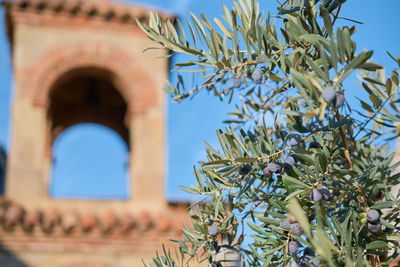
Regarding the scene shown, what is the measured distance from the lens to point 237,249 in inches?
62.0

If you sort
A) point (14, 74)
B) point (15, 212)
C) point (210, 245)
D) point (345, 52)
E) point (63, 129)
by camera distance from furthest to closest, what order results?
1. point (63, 129)
2. point (14, 74)
3. point (15, 212)
4. point (210, 245)
5. point (345, 52)

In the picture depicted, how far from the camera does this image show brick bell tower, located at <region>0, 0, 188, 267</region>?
26.8ft

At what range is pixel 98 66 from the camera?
9.80m

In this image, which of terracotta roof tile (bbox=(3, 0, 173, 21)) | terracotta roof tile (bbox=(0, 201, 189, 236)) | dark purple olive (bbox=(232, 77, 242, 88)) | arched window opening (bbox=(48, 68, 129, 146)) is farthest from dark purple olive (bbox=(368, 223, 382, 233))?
arched window opening (bbox=(48, 68, 129, 146))

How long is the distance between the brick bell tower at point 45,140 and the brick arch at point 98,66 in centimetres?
2

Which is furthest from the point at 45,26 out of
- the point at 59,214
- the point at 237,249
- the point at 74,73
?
the point at 237,249

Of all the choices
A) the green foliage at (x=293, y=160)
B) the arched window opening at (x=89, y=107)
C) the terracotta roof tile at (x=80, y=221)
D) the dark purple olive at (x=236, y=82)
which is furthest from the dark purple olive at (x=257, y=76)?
the arched window opening at (x=89, y=107)

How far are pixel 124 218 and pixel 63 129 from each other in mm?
5300

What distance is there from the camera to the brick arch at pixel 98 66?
9.45 m

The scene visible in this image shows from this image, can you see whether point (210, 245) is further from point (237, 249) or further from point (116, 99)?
point (116, 99)

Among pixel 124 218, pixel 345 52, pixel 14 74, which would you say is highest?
pixel 14 74

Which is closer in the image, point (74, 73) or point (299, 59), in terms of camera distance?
point (299, 59)

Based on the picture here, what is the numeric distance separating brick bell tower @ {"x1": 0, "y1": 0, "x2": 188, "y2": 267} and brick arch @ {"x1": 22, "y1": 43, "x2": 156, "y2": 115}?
2 cm

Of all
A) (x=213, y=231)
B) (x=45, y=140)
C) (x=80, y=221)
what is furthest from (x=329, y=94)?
(x=45, y=140)
